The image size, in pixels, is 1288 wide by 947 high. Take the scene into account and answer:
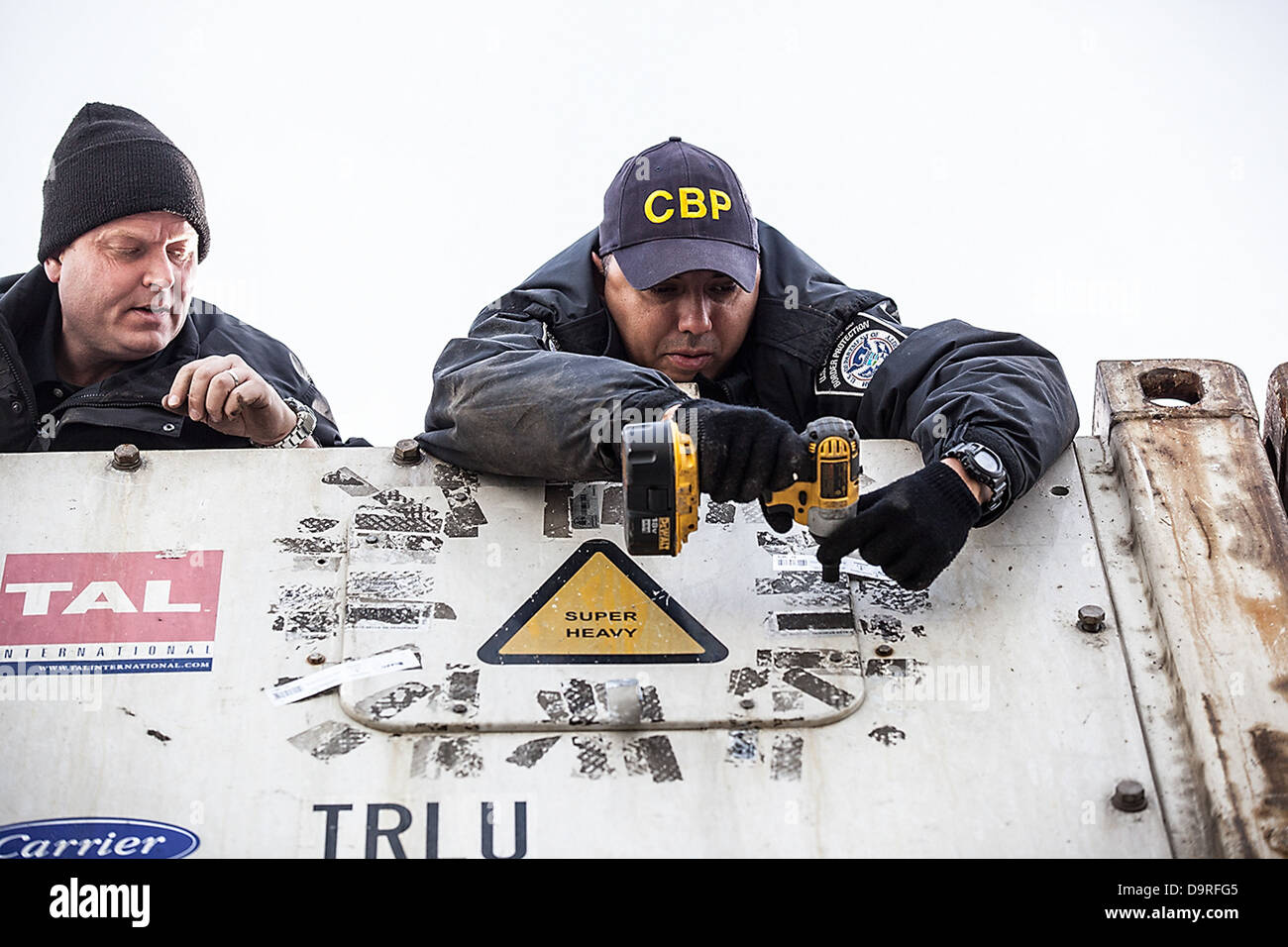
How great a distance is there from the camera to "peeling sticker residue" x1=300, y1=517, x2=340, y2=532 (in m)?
2.43

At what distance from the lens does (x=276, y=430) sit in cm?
287

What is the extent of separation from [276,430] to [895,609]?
48.3 inches

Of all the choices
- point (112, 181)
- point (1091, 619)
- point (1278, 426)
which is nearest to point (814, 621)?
point (1091, 619)

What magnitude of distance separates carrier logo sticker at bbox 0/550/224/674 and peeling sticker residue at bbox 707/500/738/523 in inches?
30.0

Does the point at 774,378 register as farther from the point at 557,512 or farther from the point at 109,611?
the point at 109,611

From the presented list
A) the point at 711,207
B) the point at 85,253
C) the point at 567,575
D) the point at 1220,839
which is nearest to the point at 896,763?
the point at 1220,839

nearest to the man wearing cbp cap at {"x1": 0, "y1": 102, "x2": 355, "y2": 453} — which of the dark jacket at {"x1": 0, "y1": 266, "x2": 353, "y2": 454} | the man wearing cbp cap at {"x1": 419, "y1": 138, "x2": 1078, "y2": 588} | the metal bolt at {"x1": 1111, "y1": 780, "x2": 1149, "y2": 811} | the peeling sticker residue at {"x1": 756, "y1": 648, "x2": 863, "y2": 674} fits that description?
the dark jacket at {"x1": 0, "y1": 266, "x2": 353, "y2": 454}

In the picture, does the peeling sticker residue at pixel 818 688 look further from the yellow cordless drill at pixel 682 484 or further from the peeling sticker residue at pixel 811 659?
the yellow cordless drill at pixel 682 484

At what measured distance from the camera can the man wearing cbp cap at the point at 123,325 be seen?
115 inches

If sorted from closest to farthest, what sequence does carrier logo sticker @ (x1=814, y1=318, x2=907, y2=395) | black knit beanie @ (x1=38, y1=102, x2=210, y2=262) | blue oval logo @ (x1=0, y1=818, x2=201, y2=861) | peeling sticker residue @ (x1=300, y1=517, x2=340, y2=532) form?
blue oval logo @ (x1=0, y1=818, x2=201, y2=861), peeling sticker residue @ (x1=300, y1=517, x2=340, y2=532), carrier logo sticker @ (x1=814, y1=318, x2=907, y2=395), black knit beanie @ (x1=38, y1=102, x2=210, y2=262)

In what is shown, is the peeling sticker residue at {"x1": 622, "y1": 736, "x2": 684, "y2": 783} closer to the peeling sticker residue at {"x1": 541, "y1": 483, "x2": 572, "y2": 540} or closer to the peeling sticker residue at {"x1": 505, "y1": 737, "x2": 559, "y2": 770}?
the peeling sticker residue at {"x1": 505, "y1": 737, "x2": 559, "y2": 770}

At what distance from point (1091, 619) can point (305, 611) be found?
1.16m

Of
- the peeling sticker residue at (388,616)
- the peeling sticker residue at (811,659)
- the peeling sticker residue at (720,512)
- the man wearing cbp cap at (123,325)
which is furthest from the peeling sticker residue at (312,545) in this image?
the peeling sticker residue at (811,659)

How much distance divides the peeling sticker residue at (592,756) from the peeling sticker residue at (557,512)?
0.41 meters
